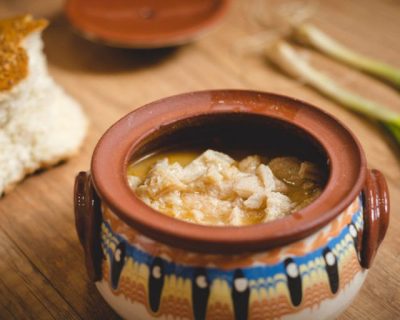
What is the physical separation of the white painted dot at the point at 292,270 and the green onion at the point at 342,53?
124cm

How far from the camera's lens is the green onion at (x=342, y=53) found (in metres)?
2.01

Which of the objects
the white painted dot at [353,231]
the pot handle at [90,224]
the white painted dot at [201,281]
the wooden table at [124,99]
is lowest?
the wooden table at [124,99]

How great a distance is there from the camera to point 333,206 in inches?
36.7

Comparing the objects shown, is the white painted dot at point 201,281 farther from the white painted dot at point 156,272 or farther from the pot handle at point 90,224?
the pot handle at point 90,224

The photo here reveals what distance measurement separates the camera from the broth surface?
1051 millimetres

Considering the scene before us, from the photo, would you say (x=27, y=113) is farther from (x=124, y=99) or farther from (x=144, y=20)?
(x=144, y=20)

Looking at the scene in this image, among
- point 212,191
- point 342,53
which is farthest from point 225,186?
point 342,53

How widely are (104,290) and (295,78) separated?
1220mm

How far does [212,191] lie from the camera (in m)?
1.10

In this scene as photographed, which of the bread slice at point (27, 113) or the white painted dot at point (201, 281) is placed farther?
the bread slice at point (27, 113)

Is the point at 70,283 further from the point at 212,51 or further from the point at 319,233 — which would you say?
the point at 212,51

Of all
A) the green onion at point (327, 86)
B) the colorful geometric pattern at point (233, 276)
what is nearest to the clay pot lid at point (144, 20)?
the green onion at point (327, 86)

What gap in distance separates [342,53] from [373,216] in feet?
4.02

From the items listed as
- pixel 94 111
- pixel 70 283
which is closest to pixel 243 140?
pixel 70 283
